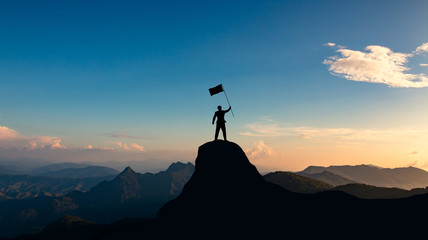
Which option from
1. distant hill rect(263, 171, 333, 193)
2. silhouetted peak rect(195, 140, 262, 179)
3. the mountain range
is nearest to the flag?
silhouetted peak rect(195, 140, 262, 179)

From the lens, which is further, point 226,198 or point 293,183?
point 293,183

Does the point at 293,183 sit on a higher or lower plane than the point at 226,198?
lower

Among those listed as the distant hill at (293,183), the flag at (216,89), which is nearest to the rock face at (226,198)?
the flag at (216,89)

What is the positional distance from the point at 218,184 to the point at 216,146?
16.1ft

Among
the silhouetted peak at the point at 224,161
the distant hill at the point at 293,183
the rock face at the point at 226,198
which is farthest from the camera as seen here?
the distant hill at the point at 293,183

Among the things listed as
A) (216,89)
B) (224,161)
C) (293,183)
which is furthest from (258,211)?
(293,183)

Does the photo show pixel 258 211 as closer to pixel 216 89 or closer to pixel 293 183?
pixel 216 89

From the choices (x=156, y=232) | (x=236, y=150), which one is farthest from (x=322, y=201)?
(x=156, y=232)

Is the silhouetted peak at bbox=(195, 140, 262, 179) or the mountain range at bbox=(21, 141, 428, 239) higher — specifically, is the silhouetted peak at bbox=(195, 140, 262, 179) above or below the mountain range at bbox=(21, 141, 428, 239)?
above

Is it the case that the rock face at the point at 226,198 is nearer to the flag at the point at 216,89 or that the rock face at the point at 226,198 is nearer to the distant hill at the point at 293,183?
the flag at the point at 216,89

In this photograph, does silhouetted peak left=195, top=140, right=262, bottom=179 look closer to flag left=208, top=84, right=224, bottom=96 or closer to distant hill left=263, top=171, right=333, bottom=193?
flag left=208, top=84, right=224, bottom=96

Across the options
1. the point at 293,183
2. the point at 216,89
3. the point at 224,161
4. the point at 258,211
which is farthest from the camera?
the point at 293,183

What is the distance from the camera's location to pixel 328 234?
2730 cm

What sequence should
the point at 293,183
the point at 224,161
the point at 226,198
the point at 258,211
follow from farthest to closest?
the point at 293,183 → the point at 224,161 → the point at 226,198 → the point at 258,211
